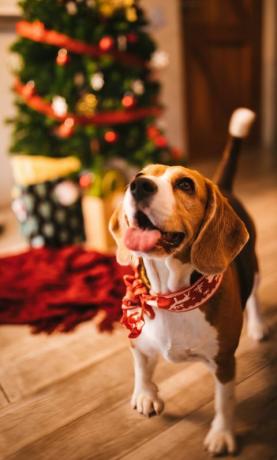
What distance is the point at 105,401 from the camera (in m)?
1.30

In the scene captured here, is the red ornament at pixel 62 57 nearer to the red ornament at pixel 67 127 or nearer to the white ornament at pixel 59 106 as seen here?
the white ornament at pixel 59 106

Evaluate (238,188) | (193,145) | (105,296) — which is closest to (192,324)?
(105,296)

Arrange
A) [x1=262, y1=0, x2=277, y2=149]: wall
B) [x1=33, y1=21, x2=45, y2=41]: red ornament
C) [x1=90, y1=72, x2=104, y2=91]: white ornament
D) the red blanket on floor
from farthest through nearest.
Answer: [x1=262, y1=0, x2=277, y2=149]: wall → [x1=90, y1=72, x2=104, y2=91]: white ornament → [x1=33, y1=21, x2=45, y2=41]: red ornament → the red blanket on floor

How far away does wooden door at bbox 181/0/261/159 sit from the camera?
4316mm

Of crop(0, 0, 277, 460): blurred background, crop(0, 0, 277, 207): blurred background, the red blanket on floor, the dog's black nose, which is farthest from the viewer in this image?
crop(0, 0, 277, 207): blurred background

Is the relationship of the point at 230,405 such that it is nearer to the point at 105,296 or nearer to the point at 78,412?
the point at 78,412

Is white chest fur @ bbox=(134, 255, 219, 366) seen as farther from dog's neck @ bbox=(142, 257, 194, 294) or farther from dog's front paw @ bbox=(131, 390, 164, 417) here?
dog's front paw @ bbox=(131, 390, 164, 417)

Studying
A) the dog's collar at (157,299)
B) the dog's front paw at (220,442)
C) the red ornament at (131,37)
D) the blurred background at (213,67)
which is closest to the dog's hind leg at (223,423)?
the dog's front paw at (220,442)

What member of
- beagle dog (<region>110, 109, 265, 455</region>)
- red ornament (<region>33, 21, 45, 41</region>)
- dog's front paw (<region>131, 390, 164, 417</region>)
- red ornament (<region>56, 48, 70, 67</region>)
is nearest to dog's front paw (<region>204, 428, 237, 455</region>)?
beagle dog (<region>110, 109, 265, 455</region>)

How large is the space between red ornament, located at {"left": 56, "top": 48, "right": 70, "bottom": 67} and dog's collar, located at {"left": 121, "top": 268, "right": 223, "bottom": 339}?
61.9 inches

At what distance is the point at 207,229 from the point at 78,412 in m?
0.72

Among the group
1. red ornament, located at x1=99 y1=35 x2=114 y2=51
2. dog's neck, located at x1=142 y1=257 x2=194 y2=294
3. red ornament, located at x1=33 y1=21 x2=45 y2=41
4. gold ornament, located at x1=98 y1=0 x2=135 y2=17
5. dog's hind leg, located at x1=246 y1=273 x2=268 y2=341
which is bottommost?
dog's hind leg, located at x1=246 y1=273 x2=268 y2=341

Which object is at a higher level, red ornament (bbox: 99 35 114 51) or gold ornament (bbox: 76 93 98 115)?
red ornament (bbox: 99 35 114 51)

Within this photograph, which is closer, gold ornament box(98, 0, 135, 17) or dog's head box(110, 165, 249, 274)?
dog's head box(110, 165, 249, 274)
